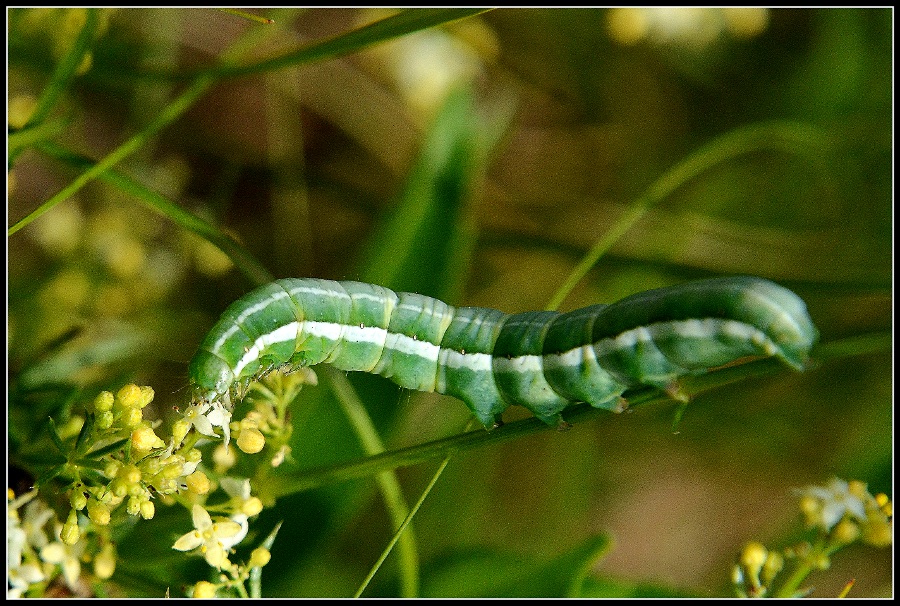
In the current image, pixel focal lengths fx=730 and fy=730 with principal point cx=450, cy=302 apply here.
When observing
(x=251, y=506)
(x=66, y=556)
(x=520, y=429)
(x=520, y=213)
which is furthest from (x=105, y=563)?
(x=520, y=213)

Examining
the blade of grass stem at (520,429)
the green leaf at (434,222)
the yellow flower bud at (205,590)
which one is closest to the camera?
the blade of grass stem at (520,429)

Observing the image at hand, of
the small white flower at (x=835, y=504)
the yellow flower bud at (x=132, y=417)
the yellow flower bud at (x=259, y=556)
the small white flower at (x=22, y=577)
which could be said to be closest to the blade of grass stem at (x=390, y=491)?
the yellow flower bud at (x=259, y=556)

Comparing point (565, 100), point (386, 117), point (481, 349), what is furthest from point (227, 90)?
point (481, 349)

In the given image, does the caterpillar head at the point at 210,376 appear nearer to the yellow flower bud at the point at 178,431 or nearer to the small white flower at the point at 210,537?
the yellow flower bud at the point at 178,431

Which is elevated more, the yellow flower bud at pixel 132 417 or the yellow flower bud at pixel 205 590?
the yellow flower bud at pixel 132 417

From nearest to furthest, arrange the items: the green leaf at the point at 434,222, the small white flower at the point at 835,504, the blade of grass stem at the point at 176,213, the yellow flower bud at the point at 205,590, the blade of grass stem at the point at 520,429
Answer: the blade of grass stem at the point at 520,429
the yellow flower bud at the point at 205,590
the small white flower at the point at 835,504
the blade of grass stem at the point at 176,213
the green leaf at the point at 434,222

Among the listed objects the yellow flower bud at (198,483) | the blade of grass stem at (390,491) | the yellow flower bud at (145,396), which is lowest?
the blade of grass stem at (390,491)
